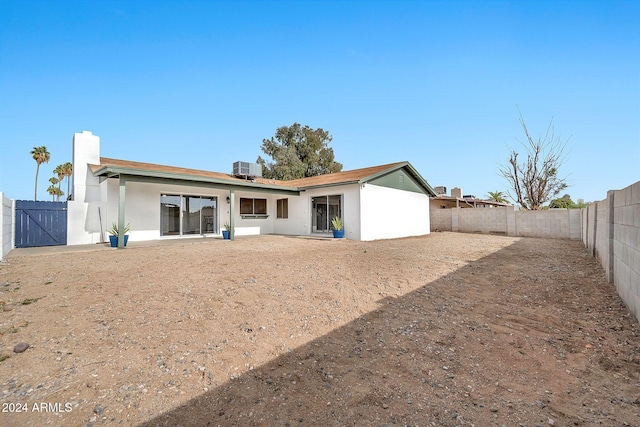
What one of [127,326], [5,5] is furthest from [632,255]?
[5,5]

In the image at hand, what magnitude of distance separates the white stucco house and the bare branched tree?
10480 mm

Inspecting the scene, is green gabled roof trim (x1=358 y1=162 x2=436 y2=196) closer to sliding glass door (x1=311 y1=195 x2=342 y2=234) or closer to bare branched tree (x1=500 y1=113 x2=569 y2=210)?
sliding glass door (x1=311 y1=195 x2=342 y2=234)

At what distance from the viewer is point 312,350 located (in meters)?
2.98

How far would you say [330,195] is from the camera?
1350 centimetres

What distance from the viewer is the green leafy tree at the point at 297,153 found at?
28.7 meters

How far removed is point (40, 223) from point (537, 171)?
29.1 meters

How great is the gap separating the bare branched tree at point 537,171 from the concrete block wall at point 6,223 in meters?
27.7

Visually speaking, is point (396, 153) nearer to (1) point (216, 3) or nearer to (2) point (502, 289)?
(1) point (216, 3)

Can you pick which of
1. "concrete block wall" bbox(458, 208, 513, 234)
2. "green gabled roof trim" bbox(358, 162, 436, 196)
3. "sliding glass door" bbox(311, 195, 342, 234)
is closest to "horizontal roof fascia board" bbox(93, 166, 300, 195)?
"sliding glass door" bbox(311, 195, 342, 234)

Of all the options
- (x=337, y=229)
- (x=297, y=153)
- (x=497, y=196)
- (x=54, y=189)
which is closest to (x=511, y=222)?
(x=337, y=229)

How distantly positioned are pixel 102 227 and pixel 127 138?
256 inches

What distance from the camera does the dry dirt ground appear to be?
2059 mm

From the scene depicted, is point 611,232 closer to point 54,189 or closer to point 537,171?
point 537,171

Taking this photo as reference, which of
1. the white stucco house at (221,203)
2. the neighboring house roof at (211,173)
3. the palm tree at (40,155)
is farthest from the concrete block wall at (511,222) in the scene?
the palm tree at (40,155)
